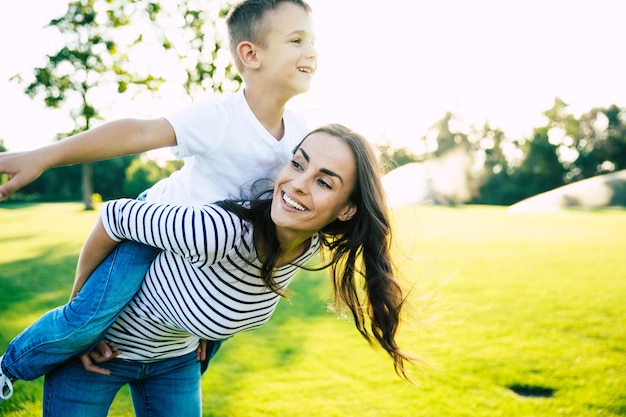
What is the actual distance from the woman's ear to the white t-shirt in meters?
0.39

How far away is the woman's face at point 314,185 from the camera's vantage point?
1982mm

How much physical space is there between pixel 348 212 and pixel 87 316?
3.92 ft

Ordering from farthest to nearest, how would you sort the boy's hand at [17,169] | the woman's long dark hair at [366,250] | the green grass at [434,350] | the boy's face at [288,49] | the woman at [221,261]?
the green grass at [434,350] → the boy's face at [288,49] → the woman's long dark hair at [366,250] → the woman at [221,261] → the boy's hand at [17,169]

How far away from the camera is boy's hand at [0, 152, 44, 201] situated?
1.67m

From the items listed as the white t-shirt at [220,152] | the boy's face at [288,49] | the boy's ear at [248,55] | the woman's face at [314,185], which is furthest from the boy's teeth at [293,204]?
the boy's ear at [248,55]

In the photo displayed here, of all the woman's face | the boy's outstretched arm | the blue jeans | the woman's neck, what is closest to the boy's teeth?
the woman's face

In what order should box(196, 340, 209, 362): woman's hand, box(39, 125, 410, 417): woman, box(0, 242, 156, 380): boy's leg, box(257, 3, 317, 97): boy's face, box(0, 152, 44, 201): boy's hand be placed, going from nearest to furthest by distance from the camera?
box(0, 152, 44, 201): boy's hand
box(39, 125, 410, 417): woman
box(0, 242, 156, 380): boy's leg
box(257, 3, 317, 97): boy's face
box(196, 340, 209, 362): woman's hand

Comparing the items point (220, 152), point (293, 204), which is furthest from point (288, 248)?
point (220, 152)

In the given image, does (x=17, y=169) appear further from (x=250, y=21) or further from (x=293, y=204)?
(x=250, y=21)

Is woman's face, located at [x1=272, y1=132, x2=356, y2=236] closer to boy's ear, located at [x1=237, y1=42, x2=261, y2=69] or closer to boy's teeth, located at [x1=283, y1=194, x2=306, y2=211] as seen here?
boy's teeth, located at [x1=283, y1=194, x2=306, y2=211]

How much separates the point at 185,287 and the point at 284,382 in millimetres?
2314

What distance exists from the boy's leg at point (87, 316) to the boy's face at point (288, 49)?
1.02m

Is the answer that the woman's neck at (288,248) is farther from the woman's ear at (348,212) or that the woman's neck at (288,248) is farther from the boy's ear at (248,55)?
the boy's ear at (248,55)

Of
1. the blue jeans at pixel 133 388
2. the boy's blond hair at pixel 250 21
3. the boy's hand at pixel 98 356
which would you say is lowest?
the blue jeans at pixel 133 388
